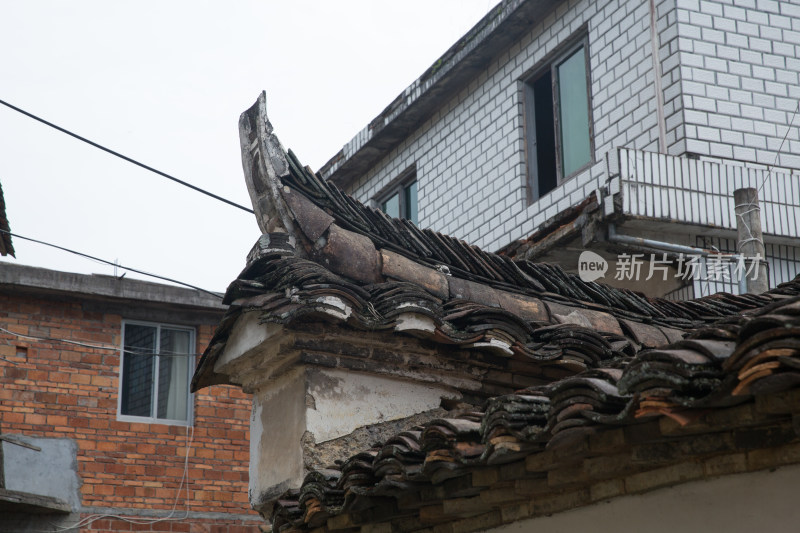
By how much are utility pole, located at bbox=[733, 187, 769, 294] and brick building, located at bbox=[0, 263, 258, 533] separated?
23.5 feet

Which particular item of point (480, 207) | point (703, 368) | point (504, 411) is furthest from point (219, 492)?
point (703, 368)

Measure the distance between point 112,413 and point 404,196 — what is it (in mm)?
5311

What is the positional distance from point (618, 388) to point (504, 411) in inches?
26.4

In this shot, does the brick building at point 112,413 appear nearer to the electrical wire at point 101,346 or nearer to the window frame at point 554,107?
the electrical wire at point 101,346

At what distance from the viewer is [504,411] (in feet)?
12.1

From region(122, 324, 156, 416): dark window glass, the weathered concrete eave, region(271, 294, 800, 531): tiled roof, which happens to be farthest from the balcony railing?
region(122, 324, 156, 416): dark window glass

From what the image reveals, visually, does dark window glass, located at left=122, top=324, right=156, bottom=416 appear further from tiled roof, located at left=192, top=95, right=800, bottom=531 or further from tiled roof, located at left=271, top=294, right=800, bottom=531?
tiled roof, located at left=271, top=294, right=800, bottom=531

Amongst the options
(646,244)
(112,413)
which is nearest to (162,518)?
(112,413)

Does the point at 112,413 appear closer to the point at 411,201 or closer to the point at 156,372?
the point at 156,372

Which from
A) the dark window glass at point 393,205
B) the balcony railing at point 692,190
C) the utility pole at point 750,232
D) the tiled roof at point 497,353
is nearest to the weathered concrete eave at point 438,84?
the dark window glass at point 393,205

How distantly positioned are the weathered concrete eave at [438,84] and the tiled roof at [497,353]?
19.0ft

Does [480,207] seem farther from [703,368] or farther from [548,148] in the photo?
[703,368]

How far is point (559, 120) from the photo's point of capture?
38.2ft

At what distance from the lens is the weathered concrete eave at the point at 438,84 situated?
1207cm
